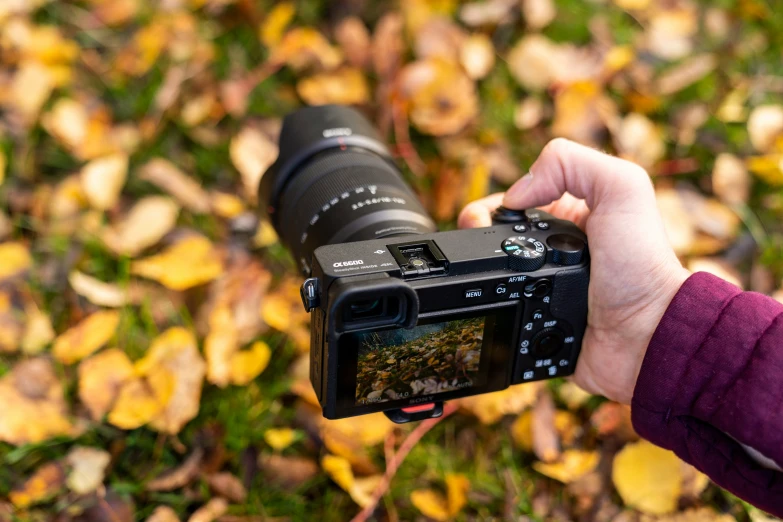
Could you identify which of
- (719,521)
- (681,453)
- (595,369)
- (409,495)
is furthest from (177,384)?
(719,521)

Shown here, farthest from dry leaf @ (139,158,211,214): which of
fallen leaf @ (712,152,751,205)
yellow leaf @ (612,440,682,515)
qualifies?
fallen leaf @ (712,152,751,205)

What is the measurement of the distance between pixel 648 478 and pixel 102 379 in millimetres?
1097

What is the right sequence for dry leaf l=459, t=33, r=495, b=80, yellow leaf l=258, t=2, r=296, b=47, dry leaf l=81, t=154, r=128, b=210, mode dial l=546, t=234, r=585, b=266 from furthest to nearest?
yellow leaf l=258, t=2, r=296, b=47 → dry leaf l=459, t=33, r=495, b=80 → dry leaf l=81, t=154, r=128, b=210 → mode dial l=546, t=234, r=585, b=266

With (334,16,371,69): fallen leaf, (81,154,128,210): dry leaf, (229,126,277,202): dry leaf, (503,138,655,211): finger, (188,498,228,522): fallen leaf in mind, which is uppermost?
Result: (503,138,655,211): finger

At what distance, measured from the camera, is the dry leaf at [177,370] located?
5.07 ft

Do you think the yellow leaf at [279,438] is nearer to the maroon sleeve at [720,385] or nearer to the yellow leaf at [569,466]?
the yellow leaf at [569,466]

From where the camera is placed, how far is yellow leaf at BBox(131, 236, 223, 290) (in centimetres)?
180

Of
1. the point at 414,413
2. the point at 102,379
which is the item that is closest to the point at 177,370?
the point at 102,379

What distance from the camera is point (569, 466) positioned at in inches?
62.2

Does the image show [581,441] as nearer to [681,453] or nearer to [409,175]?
[681,453]

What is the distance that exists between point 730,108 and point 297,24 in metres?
1.34

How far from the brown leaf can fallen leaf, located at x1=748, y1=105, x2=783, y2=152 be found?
1618 mm

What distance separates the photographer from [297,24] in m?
2.52

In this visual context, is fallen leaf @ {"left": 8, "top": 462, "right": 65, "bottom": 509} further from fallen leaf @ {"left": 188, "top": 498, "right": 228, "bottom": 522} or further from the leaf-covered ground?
fallen leaf @ {"left": 188, "top": 498, "right": 228, "bottom": 522}
